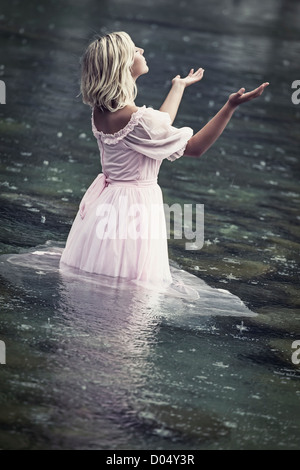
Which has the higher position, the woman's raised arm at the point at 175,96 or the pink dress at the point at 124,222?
the woman's raised arm at the point at 175,96

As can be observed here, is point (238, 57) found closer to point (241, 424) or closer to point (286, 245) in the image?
point (286, 245)

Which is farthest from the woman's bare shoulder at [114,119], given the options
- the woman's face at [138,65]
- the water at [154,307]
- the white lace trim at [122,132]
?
the water at [154,307]

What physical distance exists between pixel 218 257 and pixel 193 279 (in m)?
0.68

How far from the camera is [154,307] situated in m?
6.05

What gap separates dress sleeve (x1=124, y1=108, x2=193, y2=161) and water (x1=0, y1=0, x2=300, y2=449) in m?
0.73

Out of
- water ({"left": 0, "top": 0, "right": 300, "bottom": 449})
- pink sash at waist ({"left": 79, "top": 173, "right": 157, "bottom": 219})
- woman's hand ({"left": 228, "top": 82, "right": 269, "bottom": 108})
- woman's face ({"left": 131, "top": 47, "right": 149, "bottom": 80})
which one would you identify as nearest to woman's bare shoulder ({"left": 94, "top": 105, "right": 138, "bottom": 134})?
woman's face ({"left": 131, "top": 47, "right": 149, "bottom": 80})

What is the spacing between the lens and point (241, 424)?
463 cm

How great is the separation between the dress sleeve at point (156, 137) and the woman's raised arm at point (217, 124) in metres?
0.07

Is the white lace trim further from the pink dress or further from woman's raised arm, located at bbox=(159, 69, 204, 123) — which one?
woman's raised arm, located at bbox=(159, 69, 204, 123)

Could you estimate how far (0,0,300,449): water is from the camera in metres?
4.52

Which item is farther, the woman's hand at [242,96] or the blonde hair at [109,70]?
the blonde hair at [109,70]

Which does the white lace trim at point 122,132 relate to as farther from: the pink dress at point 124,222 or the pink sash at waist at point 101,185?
the pink sash at waist at point 101,185

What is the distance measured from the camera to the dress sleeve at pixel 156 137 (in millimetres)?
6008
